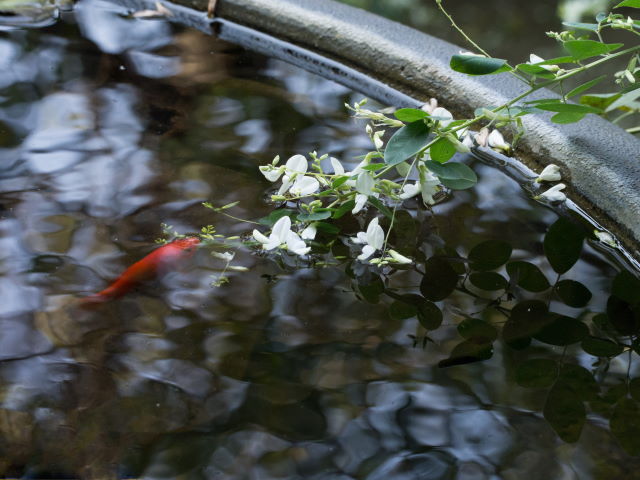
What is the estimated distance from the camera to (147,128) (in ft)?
5.27

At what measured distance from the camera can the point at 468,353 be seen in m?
1.09

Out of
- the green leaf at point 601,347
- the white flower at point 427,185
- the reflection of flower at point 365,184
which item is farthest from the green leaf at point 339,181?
the green leaf at point 601,347

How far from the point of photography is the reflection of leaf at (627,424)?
3.13 feet

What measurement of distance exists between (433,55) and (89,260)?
973mm

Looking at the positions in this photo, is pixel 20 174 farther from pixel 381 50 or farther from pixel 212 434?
pixel 381 50

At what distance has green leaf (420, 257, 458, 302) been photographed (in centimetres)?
121

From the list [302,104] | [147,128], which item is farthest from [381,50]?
[147,128]

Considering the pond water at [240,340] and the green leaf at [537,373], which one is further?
the green leaf at [537,373]

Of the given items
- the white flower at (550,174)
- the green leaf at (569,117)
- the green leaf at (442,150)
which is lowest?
the white flower at (550,174)

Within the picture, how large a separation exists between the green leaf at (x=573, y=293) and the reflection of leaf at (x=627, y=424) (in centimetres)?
21

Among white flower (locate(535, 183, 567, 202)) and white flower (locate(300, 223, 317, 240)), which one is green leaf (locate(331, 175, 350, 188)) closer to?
white flower (locate(300, 223, 317, 240))

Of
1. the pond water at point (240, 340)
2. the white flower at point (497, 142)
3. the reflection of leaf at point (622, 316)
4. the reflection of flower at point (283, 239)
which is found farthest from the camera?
the white flower at point (497, 142)

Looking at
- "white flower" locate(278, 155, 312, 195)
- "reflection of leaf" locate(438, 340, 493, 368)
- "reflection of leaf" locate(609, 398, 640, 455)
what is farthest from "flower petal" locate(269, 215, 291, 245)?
"reflection of leaf" locate(609, 398, 640, 455)

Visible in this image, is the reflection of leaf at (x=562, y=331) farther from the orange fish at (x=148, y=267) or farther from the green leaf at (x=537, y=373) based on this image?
the orange fish at (x=148, y=267)
